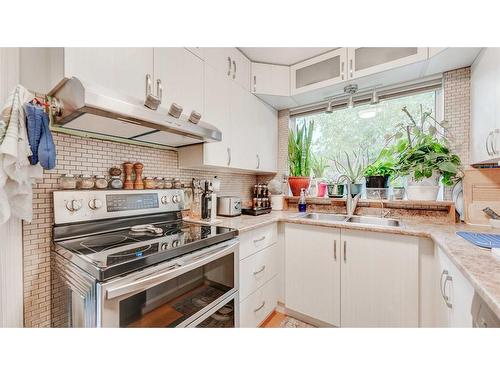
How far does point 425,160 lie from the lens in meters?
1.58

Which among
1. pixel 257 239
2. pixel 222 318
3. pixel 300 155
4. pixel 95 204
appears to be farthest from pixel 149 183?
pixel 300 155

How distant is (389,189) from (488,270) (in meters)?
1.33

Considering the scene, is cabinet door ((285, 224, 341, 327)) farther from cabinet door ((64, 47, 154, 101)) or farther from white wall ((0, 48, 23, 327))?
white wall ((0, 48, 23, 327))

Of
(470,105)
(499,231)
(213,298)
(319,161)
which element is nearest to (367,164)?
(319,161)

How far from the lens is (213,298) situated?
116cm

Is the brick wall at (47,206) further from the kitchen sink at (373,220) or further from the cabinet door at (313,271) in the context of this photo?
the kitchen sink at (373,220)

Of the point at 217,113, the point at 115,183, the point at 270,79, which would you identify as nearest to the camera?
the point at 115,183

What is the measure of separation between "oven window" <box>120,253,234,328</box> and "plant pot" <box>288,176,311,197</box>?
1.26m

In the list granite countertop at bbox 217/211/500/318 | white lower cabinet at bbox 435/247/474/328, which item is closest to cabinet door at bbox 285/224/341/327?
granite countertop at bbox 217/211/500/318

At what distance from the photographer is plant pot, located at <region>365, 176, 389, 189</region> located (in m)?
1.88

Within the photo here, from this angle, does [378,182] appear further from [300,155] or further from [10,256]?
[10,256]

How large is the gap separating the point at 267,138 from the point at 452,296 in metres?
1.89

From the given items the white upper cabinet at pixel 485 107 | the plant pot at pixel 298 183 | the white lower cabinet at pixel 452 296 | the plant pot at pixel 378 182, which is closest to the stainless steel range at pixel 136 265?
the white lower cabinet at pixel 452 296

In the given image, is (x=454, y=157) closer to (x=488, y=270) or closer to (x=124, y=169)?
(x=488, y=270)
